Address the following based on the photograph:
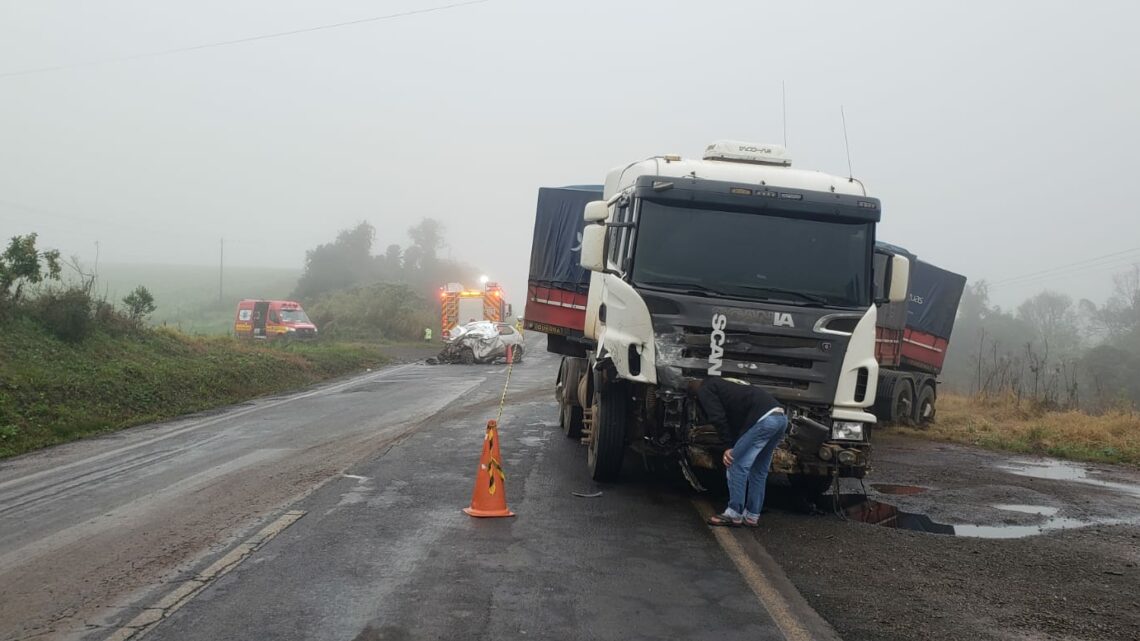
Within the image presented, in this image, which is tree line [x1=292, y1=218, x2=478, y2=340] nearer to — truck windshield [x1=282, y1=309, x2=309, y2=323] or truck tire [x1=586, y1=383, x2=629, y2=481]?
truck windshield [x1=282, y1=309, x2=309, y2=323]

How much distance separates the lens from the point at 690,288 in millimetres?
8430

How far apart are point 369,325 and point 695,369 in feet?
135

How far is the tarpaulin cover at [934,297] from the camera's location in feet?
64.2

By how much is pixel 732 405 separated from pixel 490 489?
2.21 metres

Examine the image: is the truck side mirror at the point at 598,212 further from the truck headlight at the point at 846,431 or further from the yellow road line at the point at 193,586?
the yellow road line at the point at 193,586

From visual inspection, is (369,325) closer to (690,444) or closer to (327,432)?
(327,432)

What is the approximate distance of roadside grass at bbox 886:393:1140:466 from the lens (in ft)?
48.0

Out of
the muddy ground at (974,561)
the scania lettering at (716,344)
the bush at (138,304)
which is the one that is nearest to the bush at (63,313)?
the bush at (138,304)

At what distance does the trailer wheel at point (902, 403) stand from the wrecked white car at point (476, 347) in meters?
15.5

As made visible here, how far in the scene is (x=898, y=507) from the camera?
30.8 ft

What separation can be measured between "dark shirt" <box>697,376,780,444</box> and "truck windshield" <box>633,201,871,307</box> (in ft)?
3.35

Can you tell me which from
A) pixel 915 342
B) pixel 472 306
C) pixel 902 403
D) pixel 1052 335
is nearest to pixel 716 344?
pixel 902 403

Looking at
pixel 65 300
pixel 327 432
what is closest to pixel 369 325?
pixel 65 300

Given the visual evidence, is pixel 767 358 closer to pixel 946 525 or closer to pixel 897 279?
pixel 897 279
